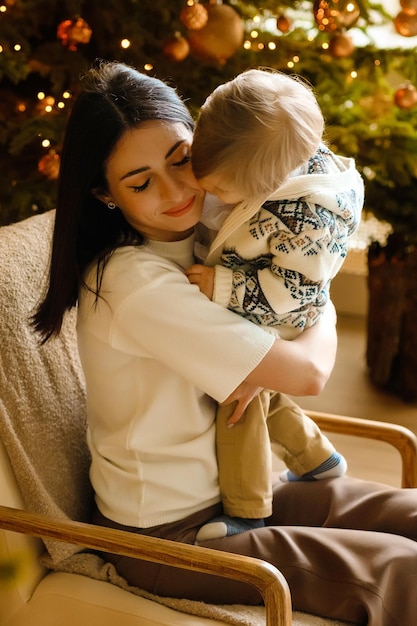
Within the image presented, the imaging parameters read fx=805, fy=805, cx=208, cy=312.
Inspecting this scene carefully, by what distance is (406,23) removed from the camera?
98.3 inches

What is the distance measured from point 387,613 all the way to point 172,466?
0.43 metres

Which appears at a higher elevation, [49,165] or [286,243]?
[286,243]

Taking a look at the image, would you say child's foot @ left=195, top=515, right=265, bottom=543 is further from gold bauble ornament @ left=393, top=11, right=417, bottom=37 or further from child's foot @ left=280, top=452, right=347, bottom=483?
gold bauble ornament @ left=393, top=11, right=417, bottom=37

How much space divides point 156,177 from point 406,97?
1650 millimetres

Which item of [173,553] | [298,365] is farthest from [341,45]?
[173,553]

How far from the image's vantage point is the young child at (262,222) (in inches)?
50.3

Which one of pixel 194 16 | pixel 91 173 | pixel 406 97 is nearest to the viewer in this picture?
pixel 91 173

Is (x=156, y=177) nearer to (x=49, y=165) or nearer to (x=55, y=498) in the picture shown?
(x=55, y=498)

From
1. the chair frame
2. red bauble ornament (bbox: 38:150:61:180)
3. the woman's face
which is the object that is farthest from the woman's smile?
red bauble ornament (bbox: 38:150:61:180)

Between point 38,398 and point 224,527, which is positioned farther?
point 38,398

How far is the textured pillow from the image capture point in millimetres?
1454

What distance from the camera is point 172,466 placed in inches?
56.2

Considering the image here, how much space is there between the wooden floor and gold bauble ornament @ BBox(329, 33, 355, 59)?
1.32m

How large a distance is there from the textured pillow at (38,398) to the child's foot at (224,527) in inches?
9.9
